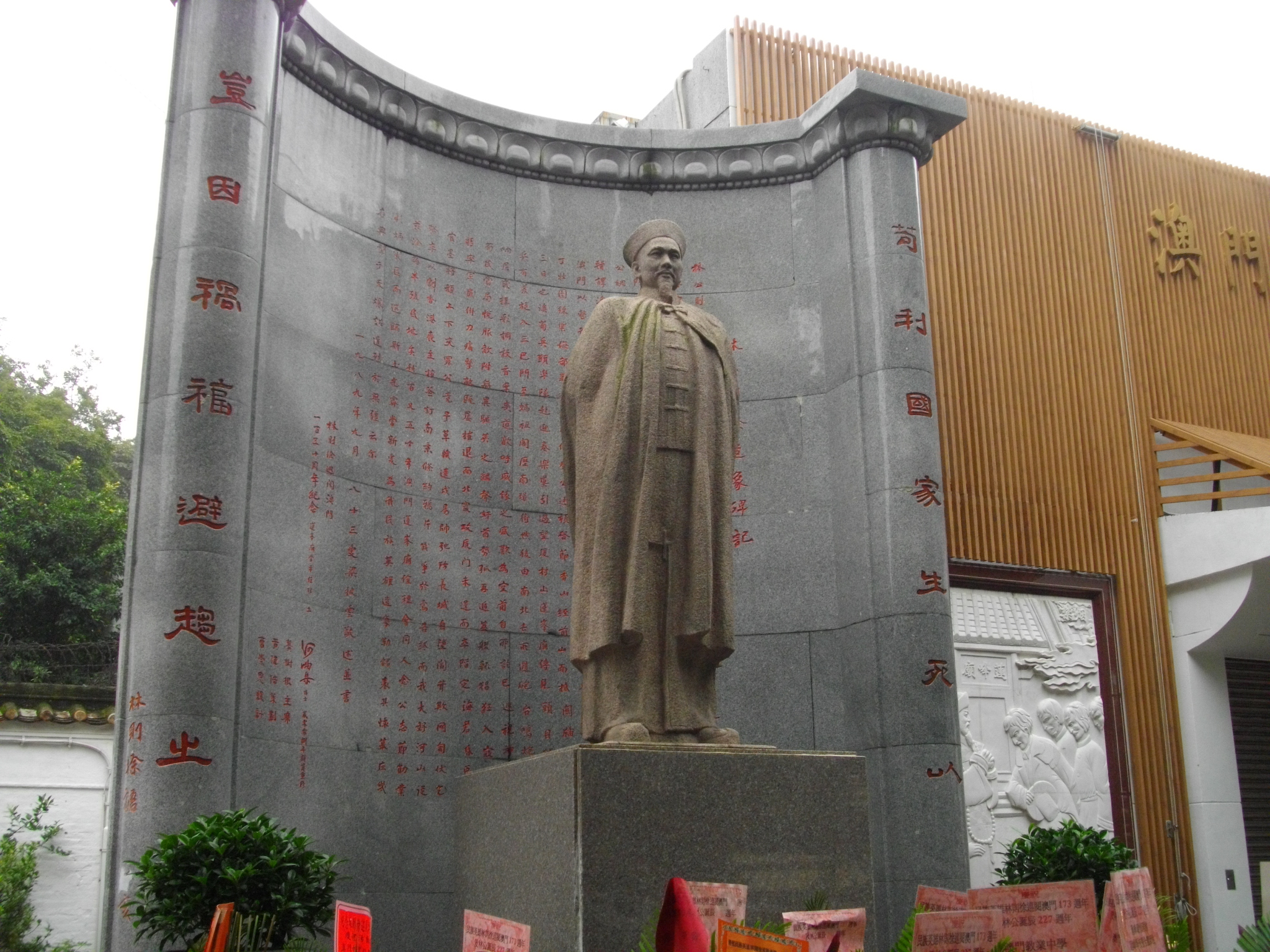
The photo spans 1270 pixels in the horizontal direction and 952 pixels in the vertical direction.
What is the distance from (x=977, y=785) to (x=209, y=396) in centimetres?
656

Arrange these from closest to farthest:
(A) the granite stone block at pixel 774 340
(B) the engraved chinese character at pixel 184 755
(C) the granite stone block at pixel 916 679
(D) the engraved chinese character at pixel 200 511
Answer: (B) the engraved chinese character at pixel 184 755 < (D) the engraved chinese character at pixel 200 511 < (C) the granite stone block at pixel 916 679 < (A) the granite stone block at pixel 774 340

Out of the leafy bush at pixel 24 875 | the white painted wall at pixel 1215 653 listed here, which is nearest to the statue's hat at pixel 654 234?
the white painted wall at pixel 1215 653

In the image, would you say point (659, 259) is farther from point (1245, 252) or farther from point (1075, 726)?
point (1245, 252)

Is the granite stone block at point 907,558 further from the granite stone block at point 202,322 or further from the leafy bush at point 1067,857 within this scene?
the granite stone block at point 202,322

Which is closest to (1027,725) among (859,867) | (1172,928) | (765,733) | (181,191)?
(765,733)

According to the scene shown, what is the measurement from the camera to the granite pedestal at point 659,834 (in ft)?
16.1

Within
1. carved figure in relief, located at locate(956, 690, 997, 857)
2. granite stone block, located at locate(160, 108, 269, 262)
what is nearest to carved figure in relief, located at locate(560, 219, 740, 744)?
granite stone block, located at locate(160, 108, 269, 262)

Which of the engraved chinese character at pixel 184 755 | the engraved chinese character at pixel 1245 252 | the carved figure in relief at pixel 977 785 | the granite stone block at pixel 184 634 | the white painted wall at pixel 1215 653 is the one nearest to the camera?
the engraved chinese character at pixel 184 755

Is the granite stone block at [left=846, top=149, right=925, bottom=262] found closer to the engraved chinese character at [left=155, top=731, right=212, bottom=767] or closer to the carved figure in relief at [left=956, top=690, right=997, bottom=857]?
the carved figure in relief at [left=956, top=690, right=997, bottom=857]

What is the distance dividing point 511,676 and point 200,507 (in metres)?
2.31

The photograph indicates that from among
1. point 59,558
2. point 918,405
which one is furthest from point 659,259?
point 59,558

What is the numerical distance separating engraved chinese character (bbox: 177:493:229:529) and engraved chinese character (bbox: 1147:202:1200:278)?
9596 mm

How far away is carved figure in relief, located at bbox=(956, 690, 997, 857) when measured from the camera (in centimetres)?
991

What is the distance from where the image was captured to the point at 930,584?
25.6 feet
